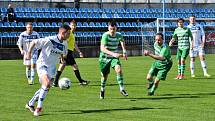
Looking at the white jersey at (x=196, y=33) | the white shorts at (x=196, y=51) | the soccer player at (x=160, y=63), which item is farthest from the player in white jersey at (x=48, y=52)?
the white jersey at (x=196, y=33)

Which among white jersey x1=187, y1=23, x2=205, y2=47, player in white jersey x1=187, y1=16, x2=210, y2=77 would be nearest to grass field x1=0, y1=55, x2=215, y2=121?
player in white jersey x1=187, y1=16, x2=210, y2=77

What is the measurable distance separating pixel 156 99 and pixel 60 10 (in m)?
31.2

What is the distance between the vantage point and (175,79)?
2162 cm

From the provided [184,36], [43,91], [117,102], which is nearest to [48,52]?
[43,91]

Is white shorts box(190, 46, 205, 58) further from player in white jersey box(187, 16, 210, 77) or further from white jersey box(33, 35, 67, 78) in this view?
white jersey box(33, 35, 67, 78)

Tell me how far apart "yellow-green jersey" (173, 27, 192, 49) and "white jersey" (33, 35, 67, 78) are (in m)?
9.91

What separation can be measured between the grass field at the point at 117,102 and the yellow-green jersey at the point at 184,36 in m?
1.72

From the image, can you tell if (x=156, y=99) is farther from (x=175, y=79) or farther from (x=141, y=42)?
(x=141, y=42)

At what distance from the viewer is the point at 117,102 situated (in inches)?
572

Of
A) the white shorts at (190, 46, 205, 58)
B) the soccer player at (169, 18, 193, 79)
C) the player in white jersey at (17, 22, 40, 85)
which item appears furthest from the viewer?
the white shorts at (190, 46, 205, 58)

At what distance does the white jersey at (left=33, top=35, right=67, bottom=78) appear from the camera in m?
12.8

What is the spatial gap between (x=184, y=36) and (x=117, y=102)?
27.2ft

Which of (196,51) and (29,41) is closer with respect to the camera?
(29,41)

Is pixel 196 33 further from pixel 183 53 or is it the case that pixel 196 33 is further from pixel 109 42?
pixel 109 42
